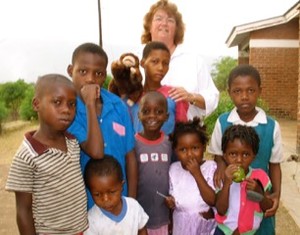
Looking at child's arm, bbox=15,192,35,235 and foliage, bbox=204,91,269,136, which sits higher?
child's arm, bbox=15,192,35,235

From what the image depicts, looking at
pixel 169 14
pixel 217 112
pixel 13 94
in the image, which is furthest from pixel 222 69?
pixel 169 14

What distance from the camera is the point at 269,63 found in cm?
1401

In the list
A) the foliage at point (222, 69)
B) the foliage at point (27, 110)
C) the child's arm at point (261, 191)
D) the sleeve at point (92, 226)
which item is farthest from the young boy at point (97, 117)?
the foliage at point (222, 69)

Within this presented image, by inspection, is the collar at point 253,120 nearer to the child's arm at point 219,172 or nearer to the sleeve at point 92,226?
the child's arm at point 219,172

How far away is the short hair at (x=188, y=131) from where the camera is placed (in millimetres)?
2512

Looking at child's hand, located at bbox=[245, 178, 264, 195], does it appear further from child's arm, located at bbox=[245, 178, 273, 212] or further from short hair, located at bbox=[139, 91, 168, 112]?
short hair, located at bbox=[139, 91, 168, 112]

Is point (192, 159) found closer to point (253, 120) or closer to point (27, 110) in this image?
point (253, 120)

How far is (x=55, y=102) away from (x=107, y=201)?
58 cm

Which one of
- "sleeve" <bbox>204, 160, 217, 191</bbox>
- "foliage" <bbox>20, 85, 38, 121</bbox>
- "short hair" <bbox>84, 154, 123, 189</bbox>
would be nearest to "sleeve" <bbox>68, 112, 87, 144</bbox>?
"short hair" <bbox>84, 154, 123, 189</bbox>

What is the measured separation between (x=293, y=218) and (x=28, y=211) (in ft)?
11.2

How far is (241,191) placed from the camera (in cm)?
242

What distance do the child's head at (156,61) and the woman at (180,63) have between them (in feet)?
0.53

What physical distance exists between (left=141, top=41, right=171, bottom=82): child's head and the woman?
0.16m

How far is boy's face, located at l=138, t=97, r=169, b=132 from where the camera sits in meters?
2.48
